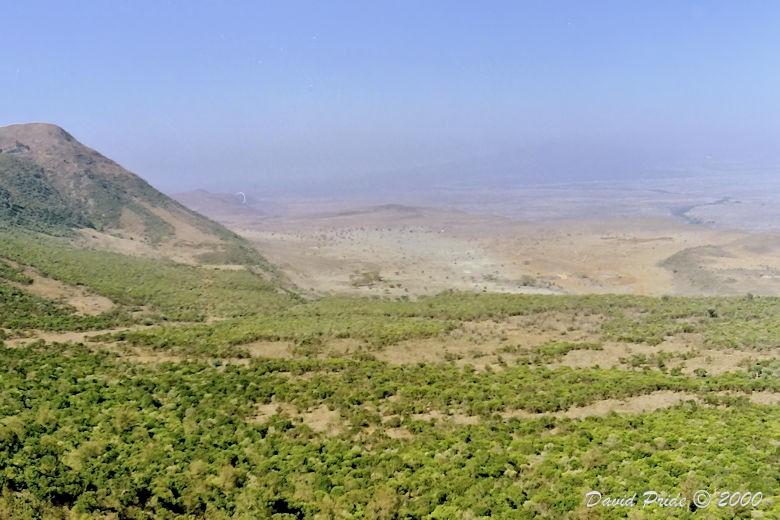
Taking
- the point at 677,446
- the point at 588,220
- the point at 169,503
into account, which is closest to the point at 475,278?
the point at 677,446

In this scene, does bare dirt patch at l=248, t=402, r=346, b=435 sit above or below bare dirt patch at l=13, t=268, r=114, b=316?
below

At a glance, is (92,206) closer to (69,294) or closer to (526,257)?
(69,294)

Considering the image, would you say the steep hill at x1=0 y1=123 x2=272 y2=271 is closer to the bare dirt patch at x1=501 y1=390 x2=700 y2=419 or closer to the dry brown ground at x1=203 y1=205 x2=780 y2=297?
the dry brown ground at x1=203 y1=205 x2=780 y2=297

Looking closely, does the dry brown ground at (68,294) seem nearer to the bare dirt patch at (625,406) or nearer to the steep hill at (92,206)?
the steep hill at (92,206)

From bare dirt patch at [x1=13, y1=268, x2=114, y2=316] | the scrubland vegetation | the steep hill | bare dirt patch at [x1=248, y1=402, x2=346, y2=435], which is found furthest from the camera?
the steep hill

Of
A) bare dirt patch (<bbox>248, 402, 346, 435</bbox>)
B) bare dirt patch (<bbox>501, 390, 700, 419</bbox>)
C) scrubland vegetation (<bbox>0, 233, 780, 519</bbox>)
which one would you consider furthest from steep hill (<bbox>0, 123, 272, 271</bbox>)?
bare dirt patch (<bbox>501, 390, 700, 419</bbox>)

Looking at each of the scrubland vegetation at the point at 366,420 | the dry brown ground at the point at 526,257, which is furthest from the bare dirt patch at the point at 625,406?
the dry brown ground at the point at 526,257
